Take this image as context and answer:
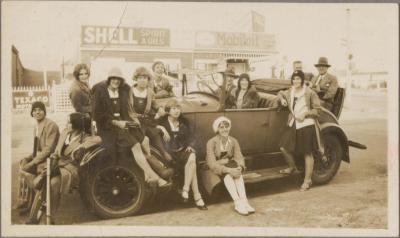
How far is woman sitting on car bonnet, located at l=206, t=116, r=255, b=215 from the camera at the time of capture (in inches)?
168

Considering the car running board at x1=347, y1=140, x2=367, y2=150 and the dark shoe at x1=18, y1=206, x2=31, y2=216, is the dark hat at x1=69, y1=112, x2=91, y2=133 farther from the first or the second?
the car running board at x1=347, y1=140, x2=367, y2=150

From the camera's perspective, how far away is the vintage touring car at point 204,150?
4.04 meters

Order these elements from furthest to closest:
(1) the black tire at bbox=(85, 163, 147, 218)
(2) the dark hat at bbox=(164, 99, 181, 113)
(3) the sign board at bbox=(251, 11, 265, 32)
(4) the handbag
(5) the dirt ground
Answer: (3) the sign board at bbox=(251, 11, 265, 32) < (5) the dirt ground < (2) the dark hat at bbox=(164, 99, 181, 113) < (4) the handbag < (1) the black tire at bbox=(85, 163, 147, 218)

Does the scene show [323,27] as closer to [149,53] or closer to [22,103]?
[149,53]

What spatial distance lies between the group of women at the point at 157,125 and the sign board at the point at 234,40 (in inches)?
14.7

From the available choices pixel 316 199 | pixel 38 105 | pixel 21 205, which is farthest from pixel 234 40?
pixel 21 205

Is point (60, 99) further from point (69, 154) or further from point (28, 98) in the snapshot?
point (69, 154)

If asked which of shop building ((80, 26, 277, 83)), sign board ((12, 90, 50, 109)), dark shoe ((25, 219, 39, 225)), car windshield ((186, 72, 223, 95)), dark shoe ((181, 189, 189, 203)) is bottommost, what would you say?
dark shoe ((25, 219, 39, 225))

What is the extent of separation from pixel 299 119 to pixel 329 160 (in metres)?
0.63

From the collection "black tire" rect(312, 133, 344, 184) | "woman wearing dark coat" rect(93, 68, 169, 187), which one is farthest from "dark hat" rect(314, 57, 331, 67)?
"woman wearing dark coat" rect(93, 68, 169, 187)

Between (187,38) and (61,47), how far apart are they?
4.46ft

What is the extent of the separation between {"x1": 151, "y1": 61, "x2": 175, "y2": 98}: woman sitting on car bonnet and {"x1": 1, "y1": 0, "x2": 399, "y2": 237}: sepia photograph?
1 centimetres

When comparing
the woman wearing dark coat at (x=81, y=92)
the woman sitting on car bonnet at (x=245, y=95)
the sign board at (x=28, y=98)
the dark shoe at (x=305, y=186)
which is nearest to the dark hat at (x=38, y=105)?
the sign board at (x=28, y=98)

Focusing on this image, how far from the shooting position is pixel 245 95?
174 inches
